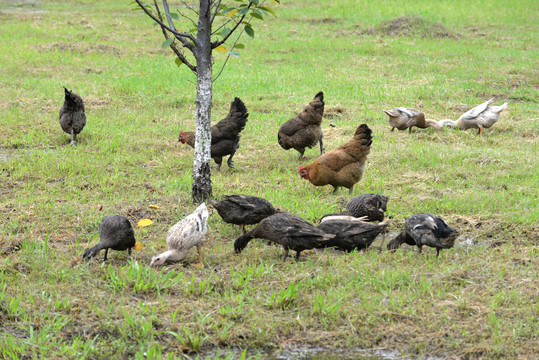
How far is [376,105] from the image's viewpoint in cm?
1288

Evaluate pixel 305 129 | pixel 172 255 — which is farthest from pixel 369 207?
pixel 305 129

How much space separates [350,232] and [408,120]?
5185 mm

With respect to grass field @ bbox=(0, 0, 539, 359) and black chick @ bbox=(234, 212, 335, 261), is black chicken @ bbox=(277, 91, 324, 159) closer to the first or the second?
grass field @ bbox=(0, 0, 539, 359)

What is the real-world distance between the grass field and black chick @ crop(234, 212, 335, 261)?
18 centimetres

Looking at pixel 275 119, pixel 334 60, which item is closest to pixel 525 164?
pixel 275 119

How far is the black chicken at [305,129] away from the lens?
9.76 metres

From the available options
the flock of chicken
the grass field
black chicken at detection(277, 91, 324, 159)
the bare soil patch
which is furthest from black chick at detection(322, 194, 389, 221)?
the bare soil patch

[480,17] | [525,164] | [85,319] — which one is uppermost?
[480,17]

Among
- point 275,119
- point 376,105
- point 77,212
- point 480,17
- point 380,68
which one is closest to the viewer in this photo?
point 77,212

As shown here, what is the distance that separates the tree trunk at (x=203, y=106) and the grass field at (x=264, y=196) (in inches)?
11.8

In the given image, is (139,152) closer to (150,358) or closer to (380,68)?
(150,358)

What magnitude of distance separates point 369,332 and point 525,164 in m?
5.45

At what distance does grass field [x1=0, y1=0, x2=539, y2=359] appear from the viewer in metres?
5.00

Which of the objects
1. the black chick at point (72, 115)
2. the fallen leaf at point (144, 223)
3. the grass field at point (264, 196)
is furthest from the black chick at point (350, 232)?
the black chick at point (72, 115)
